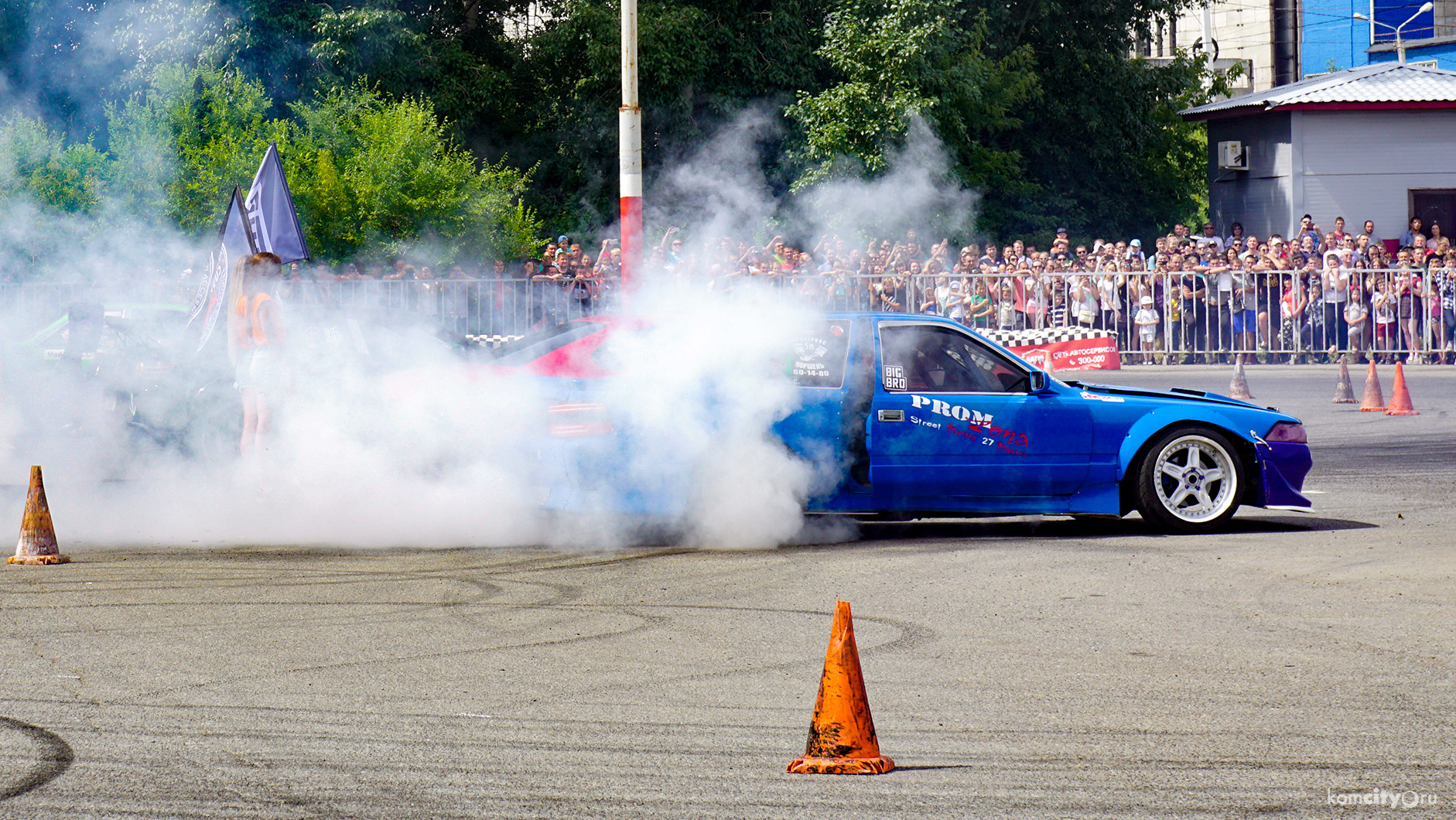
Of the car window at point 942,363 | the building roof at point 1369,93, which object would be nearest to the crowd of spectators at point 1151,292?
the building roof at point 1369,93

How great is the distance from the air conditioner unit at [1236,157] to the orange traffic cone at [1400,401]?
1496cm

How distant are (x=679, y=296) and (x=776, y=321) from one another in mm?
842

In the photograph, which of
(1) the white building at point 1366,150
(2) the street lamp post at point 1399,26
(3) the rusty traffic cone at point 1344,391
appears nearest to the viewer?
(3) the rusty traffic cone at point 1344,391

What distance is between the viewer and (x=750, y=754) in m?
4.28

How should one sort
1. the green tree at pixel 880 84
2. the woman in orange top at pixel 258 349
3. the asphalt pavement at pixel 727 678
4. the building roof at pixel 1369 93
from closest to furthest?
the asphalt pavement at pixel 727 678
the woman in orange top at pixel 258 349
the green tree at pixel 880 84
the building roof at pixel 1369 93

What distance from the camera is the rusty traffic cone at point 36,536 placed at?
24.8ft

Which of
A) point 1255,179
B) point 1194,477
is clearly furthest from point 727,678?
point 1255,179

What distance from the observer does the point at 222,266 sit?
10.6 meters

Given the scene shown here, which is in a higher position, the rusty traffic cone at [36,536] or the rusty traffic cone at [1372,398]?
the rusty traffic cone at [1372,398]

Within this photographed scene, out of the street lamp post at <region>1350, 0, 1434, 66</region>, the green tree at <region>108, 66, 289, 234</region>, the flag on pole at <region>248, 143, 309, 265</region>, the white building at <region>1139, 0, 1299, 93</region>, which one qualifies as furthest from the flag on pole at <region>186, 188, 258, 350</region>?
the white building at <region>1139, 0, 1299, 93</region>

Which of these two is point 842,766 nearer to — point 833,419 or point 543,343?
point 833,419

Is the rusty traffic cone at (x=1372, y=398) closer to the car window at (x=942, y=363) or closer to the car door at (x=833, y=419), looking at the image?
the car window at (x=942, y=363)

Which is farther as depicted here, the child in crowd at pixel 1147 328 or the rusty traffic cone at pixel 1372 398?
the child in crowd at pixel 1147 328

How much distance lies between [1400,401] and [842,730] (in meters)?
11.9
